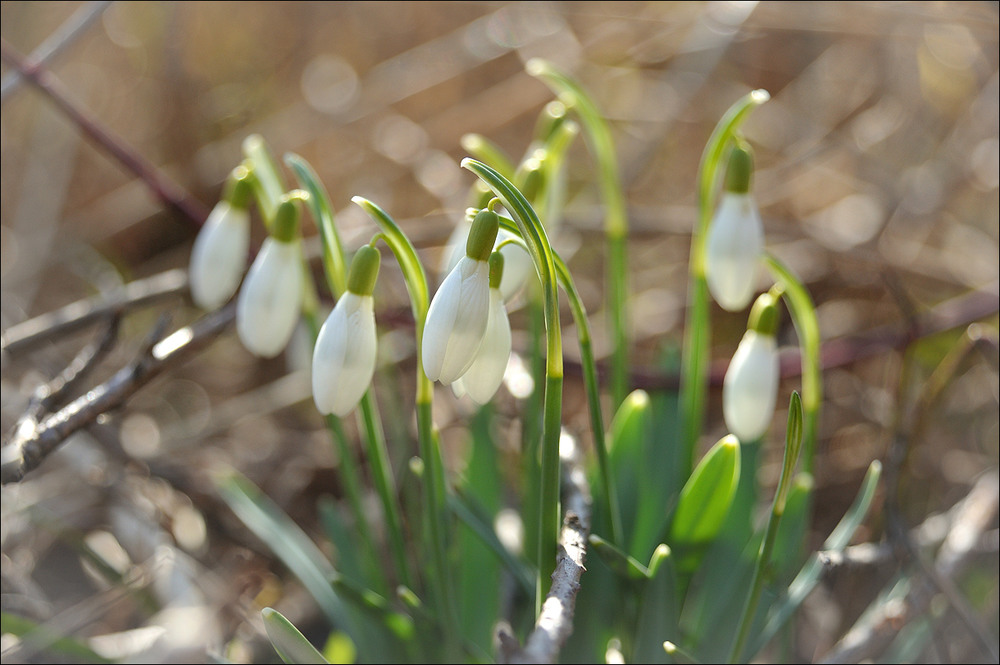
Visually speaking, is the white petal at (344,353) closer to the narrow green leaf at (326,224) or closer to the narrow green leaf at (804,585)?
the narrow green leaf at (326,224)

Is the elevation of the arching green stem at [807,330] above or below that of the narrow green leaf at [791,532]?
above

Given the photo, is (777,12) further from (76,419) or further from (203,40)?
(76,419)

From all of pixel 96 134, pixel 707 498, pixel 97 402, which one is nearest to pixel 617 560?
pixel 707 498

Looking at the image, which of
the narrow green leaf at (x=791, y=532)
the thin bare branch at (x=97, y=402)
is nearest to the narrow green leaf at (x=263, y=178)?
the thin bare branch at (x=97, y=402)

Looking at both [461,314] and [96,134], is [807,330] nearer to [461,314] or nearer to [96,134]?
[461,314]

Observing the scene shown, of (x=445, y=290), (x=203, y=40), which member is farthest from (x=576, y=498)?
(x=203, y=40)

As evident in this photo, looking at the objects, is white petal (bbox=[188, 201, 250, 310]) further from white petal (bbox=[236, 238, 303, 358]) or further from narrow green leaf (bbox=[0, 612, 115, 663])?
narrow green leaf (bbox=[0, 612, 115, 663])

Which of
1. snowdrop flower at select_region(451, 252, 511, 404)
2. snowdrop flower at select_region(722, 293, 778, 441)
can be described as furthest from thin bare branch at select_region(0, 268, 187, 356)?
snowdrop flower at select_region(722, 293, 778, 441)
